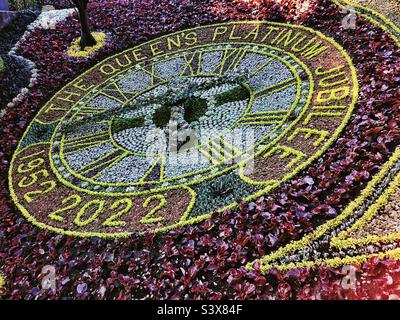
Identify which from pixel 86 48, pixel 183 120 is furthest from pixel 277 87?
pixel 86 48

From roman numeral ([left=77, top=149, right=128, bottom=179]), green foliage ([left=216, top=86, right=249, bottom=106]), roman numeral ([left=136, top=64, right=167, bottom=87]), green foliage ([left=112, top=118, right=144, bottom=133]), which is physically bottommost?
roman numeral ([left=77, top=149, right=128, bottom=179])

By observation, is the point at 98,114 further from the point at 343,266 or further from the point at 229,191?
the point at 343,266

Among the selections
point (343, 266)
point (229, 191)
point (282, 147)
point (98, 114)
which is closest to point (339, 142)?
point (282, 147)

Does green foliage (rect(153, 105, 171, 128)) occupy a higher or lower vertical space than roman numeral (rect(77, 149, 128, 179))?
higher

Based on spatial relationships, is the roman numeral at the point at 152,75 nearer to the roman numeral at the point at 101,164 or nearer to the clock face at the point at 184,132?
the clock face at the point at 184,132

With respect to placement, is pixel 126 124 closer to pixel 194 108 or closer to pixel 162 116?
pixel 162 116

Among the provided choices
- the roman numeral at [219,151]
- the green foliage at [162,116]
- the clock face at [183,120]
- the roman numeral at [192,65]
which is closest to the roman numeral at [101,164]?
the clock face at [183,120]

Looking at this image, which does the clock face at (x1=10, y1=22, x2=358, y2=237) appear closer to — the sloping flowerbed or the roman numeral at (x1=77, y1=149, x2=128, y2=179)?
the roman numeral at (x1=77, y1=149, x2=128, y2=179)

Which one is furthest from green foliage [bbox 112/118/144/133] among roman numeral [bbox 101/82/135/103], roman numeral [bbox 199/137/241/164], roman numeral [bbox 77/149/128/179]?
roman numeral [bbox 199/137/241/164]

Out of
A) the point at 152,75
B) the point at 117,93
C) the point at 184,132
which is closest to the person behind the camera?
the point at 184,132
